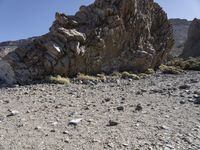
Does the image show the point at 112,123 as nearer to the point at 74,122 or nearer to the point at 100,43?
the point at 74,122

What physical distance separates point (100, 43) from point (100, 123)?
15.9 m

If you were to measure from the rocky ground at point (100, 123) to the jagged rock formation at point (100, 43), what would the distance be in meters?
7.84

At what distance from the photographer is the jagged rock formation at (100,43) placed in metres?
20.4

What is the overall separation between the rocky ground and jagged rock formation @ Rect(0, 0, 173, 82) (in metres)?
7.84

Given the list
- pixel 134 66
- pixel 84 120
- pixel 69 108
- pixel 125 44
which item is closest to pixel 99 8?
pixel 125 44

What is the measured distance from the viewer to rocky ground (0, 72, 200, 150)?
7.10 m

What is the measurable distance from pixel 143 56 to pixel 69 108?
63.6 feet

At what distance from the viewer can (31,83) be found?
18.7 m

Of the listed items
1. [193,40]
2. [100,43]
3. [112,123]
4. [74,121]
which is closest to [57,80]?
[100,43]

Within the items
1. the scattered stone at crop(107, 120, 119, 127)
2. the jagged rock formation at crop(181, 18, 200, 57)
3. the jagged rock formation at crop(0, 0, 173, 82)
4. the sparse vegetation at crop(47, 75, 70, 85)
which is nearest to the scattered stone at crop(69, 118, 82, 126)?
the scattered stone at crop(107, 120, 119, 127)

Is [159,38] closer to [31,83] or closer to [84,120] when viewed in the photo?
[31,83]

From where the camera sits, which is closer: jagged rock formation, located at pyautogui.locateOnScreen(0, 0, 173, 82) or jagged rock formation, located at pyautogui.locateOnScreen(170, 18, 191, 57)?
jagged rock formation, located at pyautogui.locateOnScreen(0, 0, 173, 82)

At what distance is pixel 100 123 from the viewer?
28.1ft

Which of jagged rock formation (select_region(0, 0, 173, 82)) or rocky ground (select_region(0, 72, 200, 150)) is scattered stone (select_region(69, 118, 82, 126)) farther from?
jagged rock formation (select_region(0, 0, 173, 82))
